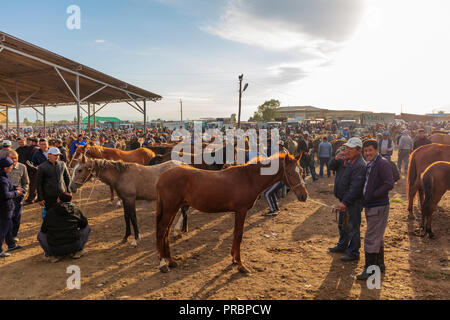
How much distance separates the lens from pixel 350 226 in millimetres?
4977

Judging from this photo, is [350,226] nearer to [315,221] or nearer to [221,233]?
[315,221]

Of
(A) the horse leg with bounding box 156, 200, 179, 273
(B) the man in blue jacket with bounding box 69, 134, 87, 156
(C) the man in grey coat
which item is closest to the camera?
(A) the horse leg with bounding box 156, 200, 179, 273

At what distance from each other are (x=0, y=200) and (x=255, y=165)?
4.89 meters

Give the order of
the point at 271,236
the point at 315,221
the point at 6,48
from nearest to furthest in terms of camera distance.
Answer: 1. the point at 271,236
2. the point at 315,221
3. the point at 6,48

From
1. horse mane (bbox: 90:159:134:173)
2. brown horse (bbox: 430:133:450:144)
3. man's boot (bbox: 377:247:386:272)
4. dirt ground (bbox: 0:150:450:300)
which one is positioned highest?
brown horse (bbox: 430:133:450:144)

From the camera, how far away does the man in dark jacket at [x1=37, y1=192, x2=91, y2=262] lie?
475 centimetres

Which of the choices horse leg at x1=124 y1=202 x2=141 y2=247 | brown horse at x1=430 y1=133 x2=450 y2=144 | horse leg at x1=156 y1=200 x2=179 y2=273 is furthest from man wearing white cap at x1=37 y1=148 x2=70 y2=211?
brown horse at x1=430 y1=133 x2=450 y2=144

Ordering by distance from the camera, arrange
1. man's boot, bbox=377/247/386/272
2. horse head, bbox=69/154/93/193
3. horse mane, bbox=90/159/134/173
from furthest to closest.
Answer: horse mane, bbox=90/159/134/173 → horse head, bbox=69/154/93/193 → man's boot, bbox=377/247/386/272

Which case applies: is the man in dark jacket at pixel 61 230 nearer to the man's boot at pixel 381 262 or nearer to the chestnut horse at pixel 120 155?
the chestnut horse at pixel 120 155

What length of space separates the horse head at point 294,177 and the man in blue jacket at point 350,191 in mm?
666

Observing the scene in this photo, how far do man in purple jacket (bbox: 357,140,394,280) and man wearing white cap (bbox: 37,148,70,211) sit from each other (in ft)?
19.9

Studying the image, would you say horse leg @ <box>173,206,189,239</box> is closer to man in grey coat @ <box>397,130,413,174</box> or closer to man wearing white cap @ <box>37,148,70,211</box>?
man wearing white cap @ <box>37,148,70,211</box>
